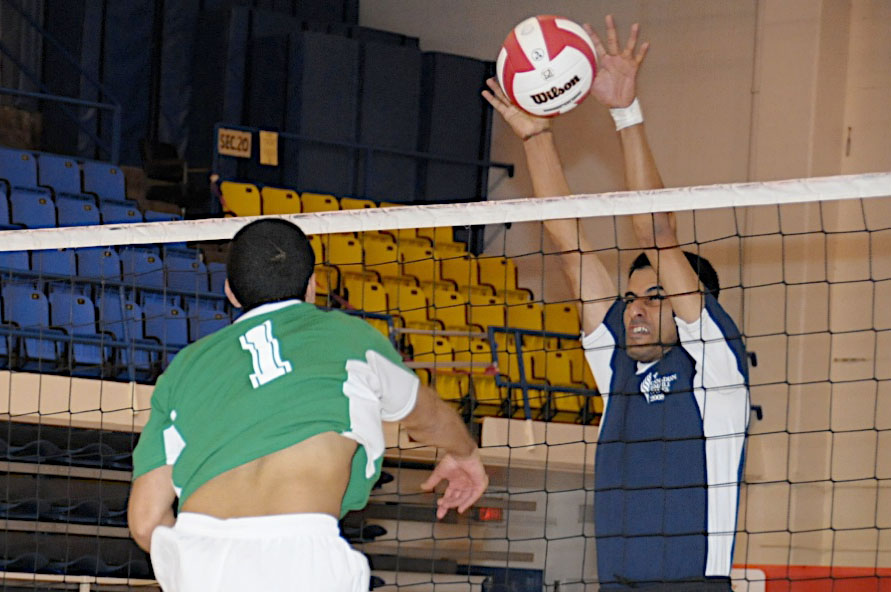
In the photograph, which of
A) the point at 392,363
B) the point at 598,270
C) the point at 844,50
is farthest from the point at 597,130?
the point at 392,363

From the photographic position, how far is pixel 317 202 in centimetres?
1243

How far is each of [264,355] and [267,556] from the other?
1.37 ft

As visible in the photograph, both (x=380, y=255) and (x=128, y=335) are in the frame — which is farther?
(x=380, y=255)

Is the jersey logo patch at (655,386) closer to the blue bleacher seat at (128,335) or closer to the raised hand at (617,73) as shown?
the raised hand at (617,73)

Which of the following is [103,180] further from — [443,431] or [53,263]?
[443,431]

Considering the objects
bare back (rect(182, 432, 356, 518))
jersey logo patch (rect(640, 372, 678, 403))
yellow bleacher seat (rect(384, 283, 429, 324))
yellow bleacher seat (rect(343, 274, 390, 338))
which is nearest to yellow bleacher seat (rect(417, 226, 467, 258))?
yellow bleacher seat (rect(384, 283, 429, 324))

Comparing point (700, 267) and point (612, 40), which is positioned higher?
point (612, 40)

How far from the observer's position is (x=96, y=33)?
1338 cm

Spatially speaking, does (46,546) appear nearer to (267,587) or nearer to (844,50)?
(267,587)

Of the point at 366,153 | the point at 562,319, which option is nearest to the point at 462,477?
the point at 562,319

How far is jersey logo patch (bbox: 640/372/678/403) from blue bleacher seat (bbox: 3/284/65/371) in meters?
5.10

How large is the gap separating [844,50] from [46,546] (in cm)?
757

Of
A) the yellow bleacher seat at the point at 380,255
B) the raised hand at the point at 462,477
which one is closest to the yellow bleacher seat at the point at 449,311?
the yellow bleacher seat at the point at 380,255

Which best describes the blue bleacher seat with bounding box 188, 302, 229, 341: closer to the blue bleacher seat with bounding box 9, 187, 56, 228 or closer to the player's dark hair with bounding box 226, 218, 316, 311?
the blue bleacher seat with bounding box 9, 187, 56, 228
